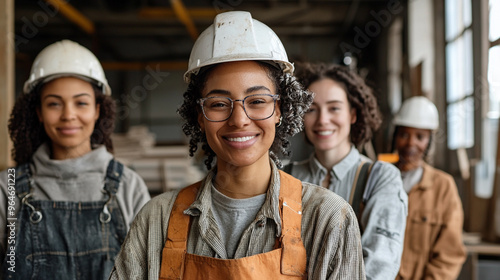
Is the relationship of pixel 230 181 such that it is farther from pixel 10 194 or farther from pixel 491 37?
pixel 491 37

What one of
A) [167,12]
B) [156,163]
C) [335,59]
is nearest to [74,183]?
[156,163]

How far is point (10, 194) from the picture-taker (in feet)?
8.55

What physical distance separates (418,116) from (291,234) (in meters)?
3.31

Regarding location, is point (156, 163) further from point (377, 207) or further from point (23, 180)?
point (377, 207)

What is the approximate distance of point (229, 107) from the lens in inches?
68.7

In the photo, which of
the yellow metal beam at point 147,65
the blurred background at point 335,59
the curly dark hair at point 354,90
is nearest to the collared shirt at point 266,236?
the blurred background at point 335,59

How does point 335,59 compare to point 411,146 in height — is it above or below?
above

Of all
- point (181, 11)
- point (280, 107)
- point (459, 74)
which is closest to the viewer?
point (280, 107)

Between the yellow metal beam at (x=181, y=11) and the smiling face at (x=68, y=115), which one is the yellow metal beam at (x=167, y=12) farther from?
the smiling face at (x=68, y=115)

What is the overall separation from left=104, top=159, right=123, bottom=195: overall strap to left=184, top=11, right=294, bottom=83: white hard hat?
42.9 inches

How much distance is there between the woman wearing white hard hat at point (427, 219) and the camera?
358cm

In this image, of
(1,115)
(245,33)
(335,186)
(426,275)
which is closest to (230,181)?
(245,33)

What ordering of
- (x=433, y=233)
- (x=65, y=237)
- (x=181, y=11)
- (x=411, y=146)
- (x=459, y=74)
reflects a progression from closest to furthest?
1. (x=65, y=237)
2. (x=433, y=233)
3. (x=411, y=146)
4. (x=459, y=74)
5. (x=181, y=11)

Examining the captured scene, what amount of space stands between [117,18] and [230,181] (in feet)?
36.4
